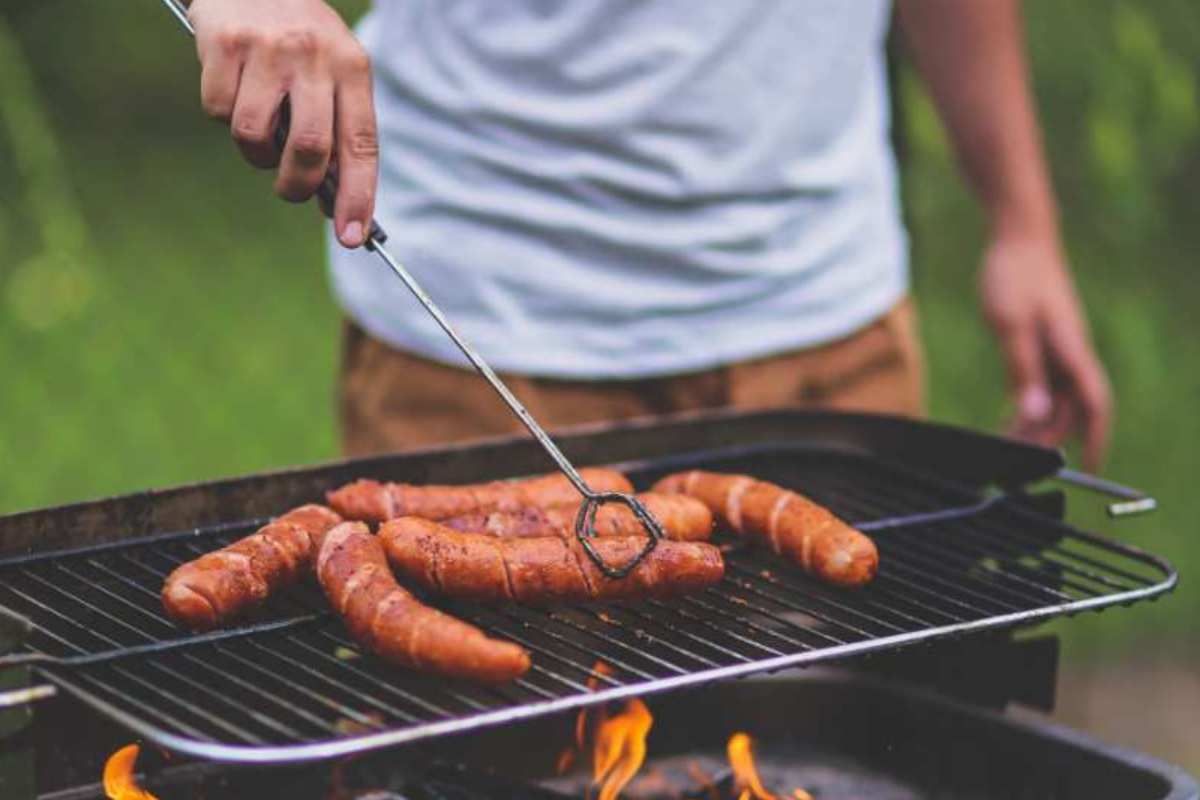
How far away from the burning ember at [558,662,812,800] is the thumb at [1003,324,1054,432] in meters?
1.23

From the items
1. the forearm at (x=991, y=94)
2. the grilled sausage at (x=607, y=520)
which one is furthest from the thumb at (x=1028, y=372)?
the grilled sausage at (x=607, y=520)

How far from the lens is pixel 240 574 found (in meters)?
2.19

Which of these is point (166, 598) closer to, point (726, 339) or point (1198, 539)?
point (726, 339)

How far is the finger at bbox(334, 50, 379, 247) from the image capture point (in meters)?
2.11

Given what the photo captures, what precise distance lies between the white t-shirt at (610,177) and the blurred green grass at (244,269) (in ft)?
3.73

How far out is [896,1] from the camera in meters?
3.83

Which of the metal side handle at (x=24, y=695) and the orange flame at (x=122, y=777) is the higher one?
the metal side handle at (x=24, y=695)

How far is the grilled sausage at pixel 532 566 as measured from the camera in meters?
2.22

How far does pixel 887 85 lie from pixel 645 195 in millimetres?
1138

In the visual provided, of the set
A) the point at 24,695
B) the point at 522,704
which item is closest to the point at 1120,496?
the point at 522,704

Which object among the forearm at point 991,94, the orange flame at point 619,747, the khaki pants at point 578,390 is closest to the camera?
the orange flame at point 619,747

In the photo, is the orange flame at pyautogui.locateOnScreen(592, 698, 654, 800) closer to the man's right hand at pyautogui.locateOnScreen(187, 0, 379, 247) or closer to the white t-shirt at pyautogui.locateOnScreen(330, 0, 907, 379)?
the white t-shirt at pyautogui.locateOnScreen(330, 0, 907, 379)

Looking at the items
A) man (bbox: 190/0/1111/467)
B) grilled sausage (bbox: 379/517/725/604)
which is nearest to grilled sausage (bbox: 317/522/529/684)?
grilled sausage (bbox: 379/517/725/604)

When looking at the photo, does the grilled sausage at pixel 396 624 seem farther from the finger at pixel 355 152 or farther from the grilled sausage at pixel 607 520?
the finger at pixel 355 152
